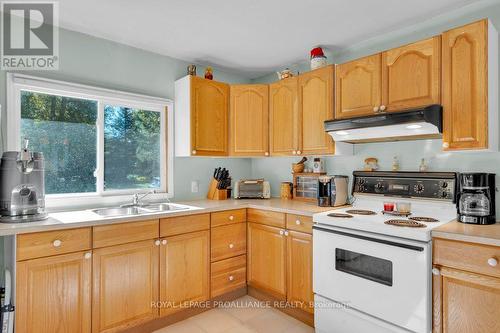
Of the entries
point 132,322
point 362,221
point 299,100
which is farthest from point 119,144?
point 362,221

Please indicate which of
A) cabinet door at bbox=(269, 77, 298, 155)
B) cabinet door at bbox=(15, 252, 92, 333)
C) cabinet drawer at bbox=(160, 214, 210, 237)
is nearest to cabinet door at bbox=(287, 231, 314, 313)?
cabinet drawer at bbox=(160, 214, 210, 237)

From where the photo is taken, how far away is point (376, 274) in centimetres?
184

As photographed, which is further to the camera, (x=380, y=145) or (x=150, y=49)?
(x=150, y=49)

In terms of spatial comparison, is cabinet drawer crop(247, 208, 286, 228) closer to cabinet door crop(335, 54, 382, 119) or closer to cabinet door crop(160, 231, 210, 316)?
cabinet door crop(160, 231, 210, 316)

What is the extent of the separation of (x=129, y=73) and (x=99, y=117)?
49 cm

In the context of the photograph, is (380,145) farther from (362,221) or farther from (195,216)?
(195,216)

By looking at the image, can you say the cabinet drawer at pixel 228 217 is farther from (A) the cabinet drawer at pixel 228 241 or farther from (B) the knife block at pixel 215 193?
(B) the knife block at pixel 215 193

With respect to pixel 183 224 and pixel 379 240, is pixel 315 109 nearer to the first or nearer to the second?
pixel 379 240

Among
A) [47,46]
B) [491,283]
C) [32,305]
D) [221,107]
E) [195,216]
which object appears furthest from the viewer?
[221,107]

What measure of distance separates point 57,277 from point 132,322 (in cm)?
63

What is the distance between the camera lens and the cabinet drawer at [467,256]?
146 centimetres

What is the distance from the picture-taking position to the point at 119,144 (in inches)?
106

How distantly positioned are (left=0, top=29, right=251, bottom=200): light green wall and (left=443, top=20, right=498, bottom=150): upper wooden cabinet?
2.21 meters

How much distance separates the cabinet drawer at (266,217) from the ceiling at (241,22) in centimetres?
153
